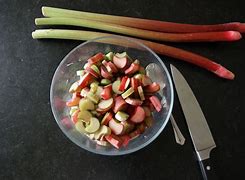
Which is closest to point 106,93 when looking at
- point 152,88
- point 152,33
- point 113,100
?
point 113,100

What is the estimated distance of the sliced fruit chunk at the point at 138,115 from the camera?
1.06 metres

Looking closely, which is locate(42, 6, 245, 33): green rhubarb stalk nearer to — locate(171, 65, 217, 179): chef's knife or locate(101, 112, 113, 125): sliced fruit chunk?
locate(171, 65, 217, 179): chef's knife

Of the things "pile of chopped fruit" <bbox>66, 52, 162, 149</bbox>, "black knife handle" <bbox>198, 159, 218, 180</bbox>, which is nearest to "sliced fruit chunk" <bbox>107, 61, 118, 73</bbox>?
"pile of chopped fruit" <bbox>66, 52, 162, 149</bbox>

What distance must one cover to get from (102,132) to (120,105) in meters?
0.09

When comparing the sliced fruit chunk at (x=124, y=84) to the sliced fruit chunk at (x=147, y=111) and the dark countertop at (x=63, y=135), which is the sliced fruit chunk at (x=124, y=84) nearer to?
the sliced fruit chunk at (x=147, y=111)

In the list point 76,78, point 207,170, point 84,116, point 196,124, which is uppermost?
point 76,78

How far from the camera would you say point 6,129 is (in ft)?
3.83

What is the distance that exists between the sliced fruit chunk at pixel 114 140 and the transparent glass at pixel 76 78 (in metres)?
0.03

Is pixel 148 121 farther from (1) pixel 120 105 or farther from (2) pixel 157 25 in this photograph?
(2) pixel 157 25

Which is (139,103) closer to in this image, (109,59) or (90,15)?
(109,59)

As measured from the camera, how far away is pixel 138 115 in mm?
1056

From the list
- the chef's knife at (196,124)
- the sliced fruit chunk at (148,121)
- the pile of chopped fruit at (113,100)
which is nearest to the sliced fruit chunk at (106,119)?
the pile of chopped fruit at (113,100)

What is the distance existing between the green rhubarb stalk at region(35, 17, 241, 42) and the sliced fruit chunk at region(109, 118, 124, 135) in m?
0.31

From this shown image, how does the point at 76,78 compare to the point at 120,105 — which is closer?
the point at 120,105
